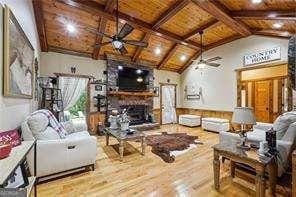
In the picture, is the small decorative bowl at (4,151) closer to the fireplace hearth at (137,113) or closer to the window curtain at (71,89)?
the window curtain at (71,89)

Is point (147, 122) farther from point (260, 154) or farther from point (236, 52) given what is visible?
point (260, 154)

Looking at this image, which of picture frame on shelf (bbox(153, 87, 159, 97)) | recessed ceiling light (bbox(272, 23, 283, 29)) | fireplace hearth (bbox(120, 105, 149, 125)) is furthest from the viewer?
picture frame on shelf (bbox(153, 87, 159, 97))

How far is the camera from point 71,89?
600 cm

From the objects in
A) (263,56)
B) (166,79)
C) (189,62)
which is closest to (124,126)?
(166,79)

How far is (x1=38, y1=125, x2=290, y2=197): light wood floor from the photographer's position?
2.42 meters

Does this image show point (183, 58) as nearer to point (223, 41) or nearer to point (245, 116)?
point (223, 41)

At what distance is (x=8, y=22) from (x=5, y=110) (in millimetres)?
958

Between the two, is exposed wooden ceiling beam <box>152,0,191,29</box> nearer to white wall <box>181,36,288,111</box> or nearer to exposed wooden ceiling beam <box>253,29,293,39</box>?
exposed wooden ceiling beam <box>253,29,293,39</box>

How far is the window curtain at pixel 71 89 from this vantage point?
589 cm

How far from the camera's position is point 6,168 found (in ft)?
4.00

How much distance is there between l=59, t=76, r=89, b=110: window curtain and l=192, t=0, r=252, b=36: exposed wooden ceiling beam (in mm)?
4310

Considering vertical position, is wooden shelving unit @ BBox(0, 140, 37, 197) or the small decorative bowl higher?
the small decorative bowl

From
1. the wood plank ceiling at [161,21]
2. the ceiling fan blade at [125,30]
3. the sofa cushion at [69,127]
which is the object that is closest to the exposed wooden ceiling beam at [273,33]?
the wood plank ceiling at [161,21]

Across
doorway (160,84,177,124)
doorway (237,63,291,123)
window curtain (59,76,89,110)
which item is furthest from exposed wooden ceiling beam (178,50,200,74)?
window curtain (59,76,89,110)
